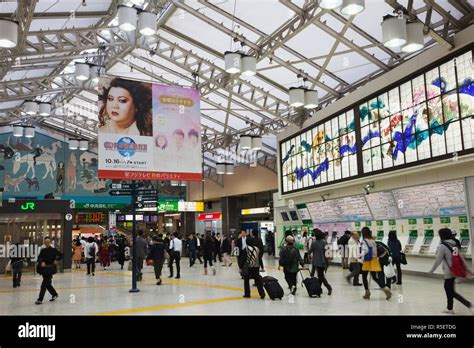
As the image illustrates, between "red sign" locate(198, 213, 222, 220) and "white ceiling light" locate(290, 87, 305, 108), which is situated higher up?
"white ceiling light" locate(290, 87, 305, 108)

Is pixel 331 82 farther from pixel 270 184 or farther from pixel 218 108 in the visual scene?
pixel 270 184

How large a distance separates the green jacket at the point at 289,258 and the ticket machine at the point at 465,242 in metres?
5.35

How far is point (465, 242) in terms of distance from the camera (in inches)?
504

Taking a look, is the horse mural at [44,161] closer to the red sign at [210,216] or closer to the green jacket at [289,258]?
A: the red sign at [210,216]

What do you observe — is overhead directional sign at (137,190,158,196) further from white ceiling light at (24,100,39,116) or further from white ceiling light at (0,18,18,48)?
white ceiling light at (24,100,39,116)

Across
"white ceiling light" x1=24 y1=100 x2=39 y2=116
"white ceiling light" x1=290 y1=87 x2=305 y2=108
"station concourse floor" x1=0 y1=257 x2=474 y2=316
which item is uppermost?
"white ceiling light" x1=24 y1=100 x2=39 y2=116

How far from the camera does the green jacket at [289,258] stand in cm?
1045

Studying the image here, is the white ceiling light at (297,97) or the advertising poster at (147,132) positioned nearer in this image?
the advertising poster at (147,132)

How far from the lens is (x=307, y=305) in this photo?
354 inches

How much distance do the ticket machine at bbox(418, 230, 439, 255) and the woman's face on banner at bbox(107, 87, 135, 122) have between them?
9.77m

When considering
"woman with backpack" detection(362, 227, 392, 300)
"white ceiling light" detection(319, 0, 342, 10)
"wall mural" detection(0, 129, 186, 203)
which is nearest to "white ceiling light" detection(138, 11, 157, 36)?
"white ceiling light" detection(319, 0, 342, 10)

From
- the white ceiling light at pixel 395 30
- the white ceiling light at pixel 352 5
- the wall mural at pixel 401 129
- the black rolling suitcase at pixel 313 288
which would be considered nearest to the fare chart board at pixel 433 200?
the wall mural at pixel 401 129

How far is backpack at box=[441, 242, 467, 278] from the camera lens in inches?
293

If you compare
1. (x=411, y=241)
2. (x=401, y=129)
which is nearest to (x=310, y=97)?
(x=401, y=129)
